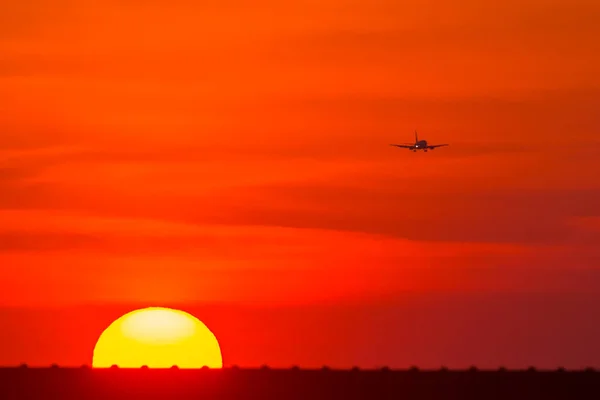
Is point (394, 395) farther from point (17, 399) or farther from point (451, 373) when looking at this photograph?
point (17, 399)

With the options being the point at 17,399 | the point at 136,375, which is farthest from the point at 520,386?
the point at 17,399

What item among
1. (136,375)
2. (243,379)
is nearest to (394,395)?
(243,379)

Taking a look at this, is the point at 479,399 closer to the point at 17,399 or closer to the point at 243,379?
the point at 243,379

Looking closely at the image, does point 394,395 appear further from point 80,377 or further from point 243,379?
point 80,377

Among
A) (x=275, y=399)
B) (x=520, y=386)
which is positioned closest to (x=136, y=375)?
(x=275, y=399)
